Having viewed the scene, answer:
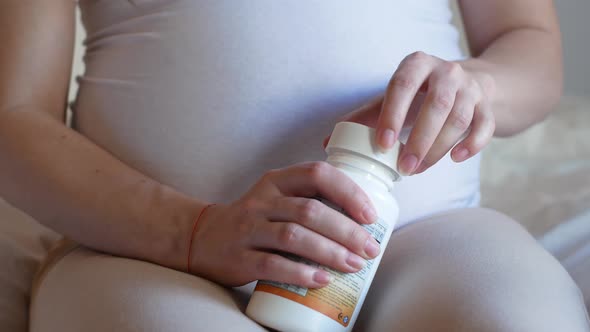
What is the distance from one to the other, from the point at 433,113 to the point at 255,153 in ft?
0.68

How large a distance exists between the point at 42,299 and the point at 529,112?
590 mm

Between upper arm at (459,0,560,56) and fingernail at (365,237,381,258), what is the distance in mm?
478

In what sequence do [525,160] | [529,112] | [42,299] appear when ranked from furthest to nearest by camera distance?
[525,160] < [529,112] < [42,299]

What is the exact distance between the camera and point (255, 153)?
26.3 inches

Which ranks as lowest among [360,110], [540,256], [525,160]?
[525,160]

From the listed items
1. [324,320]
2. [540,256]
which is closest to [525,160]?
[540,256]

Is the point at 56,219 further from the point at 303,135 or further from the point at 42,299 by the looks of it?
the point at 303,135

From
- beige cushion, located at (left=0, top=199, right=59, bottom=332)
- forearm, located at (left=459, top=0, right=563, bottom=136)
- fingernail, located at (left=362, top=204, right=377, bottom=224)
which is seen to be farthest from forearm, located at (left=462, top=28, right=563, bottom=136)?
beige cushion, located at (left=0, top=199, right=59, bottom=332)

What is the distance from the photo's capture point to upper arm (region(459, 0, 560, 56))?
84 centimetres

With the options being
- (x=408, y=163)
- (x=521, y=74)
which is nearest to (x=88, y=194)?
(x=408, y=163)

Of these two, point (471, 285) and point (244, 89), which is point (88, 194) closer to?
point (244, 89)

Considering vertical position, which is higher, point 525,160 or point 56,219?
point 56,219

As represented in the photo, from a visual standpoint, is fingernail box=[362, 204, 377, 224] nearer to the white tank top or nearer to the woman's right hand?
the woman's right hand

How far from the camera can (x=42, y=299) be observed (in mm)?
597
